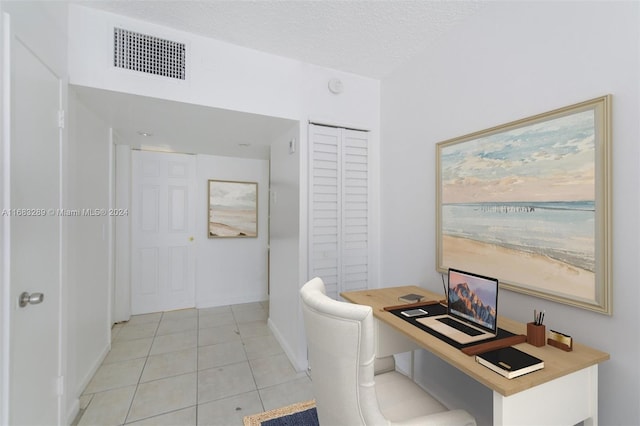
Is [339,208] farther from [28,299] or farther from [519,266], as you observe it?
[28,299]

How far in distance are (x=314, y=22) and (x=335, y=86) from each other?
23.7 inches

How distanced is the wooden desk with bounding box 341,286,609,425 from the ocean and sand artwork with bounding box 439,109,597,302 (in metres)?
0.30

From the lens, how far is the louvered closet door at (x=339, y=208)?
7.70 feet

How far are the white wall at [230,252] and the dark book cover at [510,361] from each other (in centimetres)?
342

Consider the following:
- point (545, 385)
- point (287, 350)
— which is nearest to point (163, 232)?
point (287, 350)

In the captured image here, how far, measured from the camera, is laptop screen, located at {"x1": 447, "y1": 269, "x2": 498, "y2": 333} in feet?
3.97

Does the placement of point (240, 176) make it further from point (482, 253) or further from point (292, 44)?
point (482, 253)

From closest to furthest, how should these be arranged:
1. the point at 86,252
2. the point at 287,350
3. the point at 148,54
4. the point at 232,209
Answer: the point at 148,54
the point at 86,252
the point at 287,350
the point at 232,209

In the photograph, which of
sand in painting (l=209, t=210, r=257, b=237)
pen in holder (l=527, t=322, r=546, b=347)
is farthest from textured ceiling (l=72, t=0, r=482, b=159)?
pen in holder (l=527, t=322, r=546, b=347)

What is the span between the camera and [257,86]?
6.97ft

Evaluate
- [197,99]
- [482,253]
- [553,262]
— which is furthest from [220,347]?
[553,262]

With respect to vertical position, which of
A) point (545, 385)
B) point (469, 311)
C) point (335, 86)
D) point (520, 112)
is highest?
point (335, 86)

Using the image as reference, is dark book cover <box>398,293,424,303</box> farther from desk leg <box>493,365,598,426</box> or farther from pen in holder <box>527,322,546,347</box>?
desk leg <box>493,365,598,426</box>

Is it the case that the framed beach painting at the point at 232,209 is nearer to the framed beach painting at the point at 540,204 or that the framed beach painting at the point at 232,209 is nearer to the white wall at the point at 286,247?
the white wall at the point at 286,247
